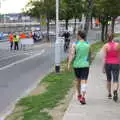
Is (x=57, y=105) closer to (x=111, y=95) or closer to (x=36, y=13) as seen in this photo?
(x=111, y=95)

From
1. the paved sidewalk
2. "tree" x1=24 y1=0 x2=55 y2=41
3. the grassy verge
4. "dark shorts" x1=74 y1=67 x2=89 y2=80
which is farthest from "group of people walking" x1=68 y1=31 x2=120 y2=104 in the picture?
"tree" x1=24 y1=0 x2=55 y2=41

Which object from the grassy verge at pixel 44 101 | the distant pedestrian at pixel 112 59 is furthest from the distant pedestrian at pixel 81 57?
the grassy verge at pixel 44 101

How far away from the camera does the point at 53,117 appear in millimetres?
9867

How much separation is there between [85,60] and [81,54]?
164 millimetres

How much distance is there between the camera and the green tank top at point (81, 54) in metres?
11.1

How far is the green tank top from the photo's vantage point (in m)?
11.1

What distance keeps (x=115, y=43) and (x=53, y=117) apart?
8.59 ft

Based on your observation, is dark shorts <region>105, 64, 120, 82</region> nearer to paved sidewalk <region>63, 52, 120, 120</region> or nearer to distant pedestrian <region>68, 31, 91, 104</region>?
paved sidewalk <region>63, 52, 120, 120</region>

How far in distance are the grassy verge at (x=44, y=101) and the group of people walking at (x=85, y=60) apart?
2.53 feet

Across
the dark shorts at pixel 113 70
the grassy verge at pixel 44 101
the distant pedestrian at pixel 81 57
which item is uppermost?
the distant pedestrian at pixel 81 57

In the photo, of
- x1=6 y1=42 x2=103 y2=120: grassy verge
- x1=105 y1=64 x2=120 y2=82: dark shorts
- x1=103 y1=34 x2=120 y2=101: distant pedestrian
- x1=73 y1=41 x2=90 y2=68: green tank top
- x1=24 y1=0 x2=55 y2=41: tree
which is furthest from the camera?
x1=24 y1=0 x2=55 y2=41: tree

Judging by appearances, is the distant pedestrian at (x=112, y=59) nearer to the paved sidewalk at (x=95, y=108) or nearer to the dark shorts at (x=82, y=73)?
the paved sidewalk at (x=95, y=108)

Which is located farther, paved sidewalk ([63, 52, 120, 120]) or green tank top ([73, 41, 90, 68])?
green tank top ([73, 41, 90, 68])

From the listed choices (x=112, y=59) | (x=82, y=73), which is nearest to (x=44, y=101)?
(x=82, y=73)
